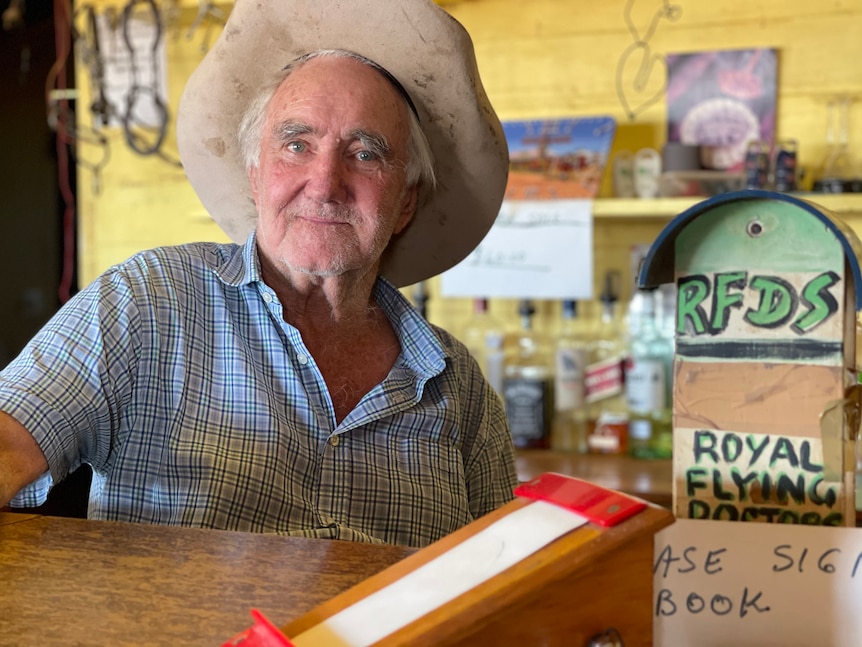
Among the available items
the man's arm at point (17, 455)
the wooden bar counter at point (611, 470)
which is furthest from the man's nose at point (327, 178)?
the wooden bar counter at point (611, 470)

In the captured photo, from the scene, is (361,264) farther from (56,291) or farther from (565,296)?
(56,291)

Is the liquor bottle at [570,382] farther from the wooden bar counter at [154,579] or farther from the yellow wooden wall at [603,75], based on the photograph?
the wooden bar counter at [154,579]

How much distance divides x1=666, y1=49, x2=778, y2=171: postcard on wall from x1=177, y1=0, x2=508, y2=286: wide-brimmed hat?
0.84 m

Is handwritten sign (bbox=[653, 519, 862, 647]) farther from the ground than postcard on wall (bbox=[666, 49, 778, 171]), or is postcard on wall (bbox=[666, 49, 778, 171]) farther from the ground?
postcard on wall (bbox=[666, 49, 778, 171])

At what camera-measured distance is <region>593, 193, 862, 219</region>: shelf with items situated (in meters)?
1.79

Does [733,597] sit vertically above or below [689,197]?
below

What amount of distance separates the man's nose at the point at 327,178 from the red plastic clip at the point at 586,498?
1.93 feet

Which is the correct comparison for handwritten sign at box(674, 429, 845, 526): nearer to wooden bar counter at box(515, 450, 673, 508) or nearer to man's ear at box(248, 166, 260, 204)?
man's ear at box(248, 166, 260, 204)

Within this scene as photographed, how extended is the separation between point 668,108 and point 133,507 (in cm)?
149

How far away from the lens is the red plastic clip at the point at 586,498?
1.65 ft

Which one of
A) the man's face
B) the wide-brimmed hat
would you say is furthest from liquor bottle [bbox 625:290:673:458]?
the man's face

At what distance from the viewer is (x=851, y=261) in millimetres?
635

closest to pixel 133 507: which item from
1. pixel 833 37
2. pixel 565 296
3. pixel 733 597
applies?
pixel 733 597

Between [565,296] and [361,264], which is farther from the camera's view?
[565,296]
